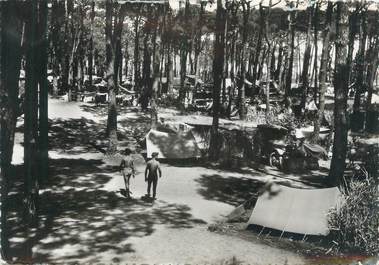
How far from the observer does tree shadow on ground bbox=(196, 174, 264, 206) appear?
47.3 feet

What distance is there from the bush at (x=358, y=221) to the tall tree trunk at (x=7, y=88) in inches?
271

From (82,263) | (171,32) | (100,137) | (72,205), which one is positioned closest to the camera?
(82,263)

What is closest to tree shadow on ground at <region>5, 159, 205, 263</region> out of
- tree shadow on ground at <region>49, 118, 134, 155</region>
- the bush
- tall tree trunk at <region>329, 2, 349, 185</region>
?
the bush

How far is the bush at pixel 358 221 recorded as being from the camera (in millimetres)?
9445

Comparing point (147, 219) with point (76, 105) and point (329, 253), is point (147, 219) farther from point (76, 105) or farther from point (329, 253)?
point (76, 105)

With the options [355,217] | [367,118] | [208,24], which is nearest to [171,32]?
[208,24]

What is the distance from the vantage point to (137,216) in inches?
471

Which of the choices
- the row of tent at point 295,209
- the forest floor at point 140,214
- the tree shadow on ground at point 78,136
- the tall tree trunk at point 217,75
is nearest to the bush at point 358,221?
the row of tent at point 295,209

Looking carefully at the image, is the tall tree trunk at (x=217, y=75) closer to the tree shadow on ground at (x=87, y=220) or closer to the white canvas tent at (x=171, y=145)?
the white canvas tent at (x=171, y=145)

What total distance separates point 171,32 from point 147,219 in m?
25.4

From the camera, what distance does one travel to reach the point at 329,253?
9.96 meters

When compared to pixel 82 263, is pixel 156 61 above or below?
above

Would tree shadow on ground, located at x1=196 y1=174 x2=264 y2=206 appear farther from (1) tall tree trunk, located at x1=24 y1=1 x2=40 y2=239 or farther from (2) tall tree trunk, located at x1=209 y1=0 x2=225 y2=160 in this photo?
(1) tall tree trunk, located at x1=24 y1=1 x2=40 y2=239

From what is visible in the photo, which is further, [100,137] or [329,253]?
[100,137]
